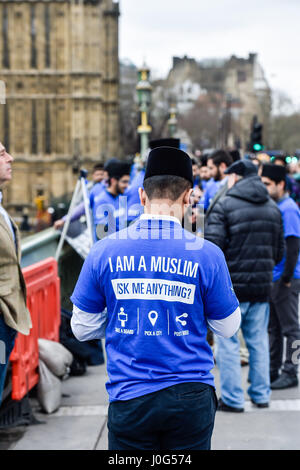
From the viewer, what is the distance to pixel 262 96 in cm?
9906

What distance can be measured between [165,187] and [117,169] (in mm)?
5267

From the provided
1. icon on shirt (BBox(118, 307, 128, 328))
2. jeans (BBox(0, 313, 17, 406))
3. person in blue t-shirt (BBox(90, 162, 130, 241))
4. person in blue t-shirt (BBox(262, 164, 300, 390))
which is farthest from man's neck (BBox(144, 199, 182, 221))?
person in blue t-shirt (BBox(90, 162, 130, 241))

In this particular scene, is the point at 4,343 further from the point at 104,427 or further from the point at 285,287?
the point at 285,287

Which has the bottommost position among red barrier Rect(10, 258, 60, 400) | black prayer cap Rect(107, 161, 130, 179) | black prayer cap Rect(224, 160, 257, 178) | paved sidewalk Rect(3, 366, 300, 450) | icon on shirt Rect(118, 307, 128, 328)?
paved sidewalk Rect(3, 366, 300, 450)

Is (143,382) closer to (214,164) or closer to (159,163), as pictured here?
(159,163)

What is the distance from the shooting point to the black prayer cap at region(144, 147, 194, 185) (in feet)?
10.2

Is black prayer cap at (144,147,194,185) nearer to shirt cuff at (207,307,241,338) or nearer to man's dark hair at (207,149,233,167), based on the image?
shirt cuff at (207,307,241,338)

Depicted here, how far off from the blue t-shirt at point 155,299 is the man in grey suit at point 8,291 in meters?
1.31

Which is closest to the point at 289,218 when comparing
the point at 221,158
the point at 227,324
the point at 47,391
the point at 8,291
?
the point at 221,158

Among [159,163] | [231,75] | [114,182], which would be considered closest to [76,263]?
[114,182]

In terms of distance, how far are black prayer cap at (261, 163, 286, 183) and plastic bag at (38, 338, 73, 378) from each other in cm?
247

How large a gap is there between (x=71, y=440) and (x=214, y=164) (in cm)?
400

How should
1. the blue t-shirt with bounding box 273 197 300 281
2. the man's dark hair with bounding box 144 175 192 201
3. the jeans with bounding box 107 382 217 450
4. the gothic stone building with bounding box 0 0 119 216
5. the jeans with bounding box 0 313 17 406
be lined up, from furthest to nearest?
the gothic stone building with bounding box 0 0 119 216, the blue t-shirt with bounding box 273 197 300 281, the jeans with bounding box 0 313 17 406, the man's dark hair with bounding box 144 175 192 201, the jeans with bounding box 107 382 217 450
